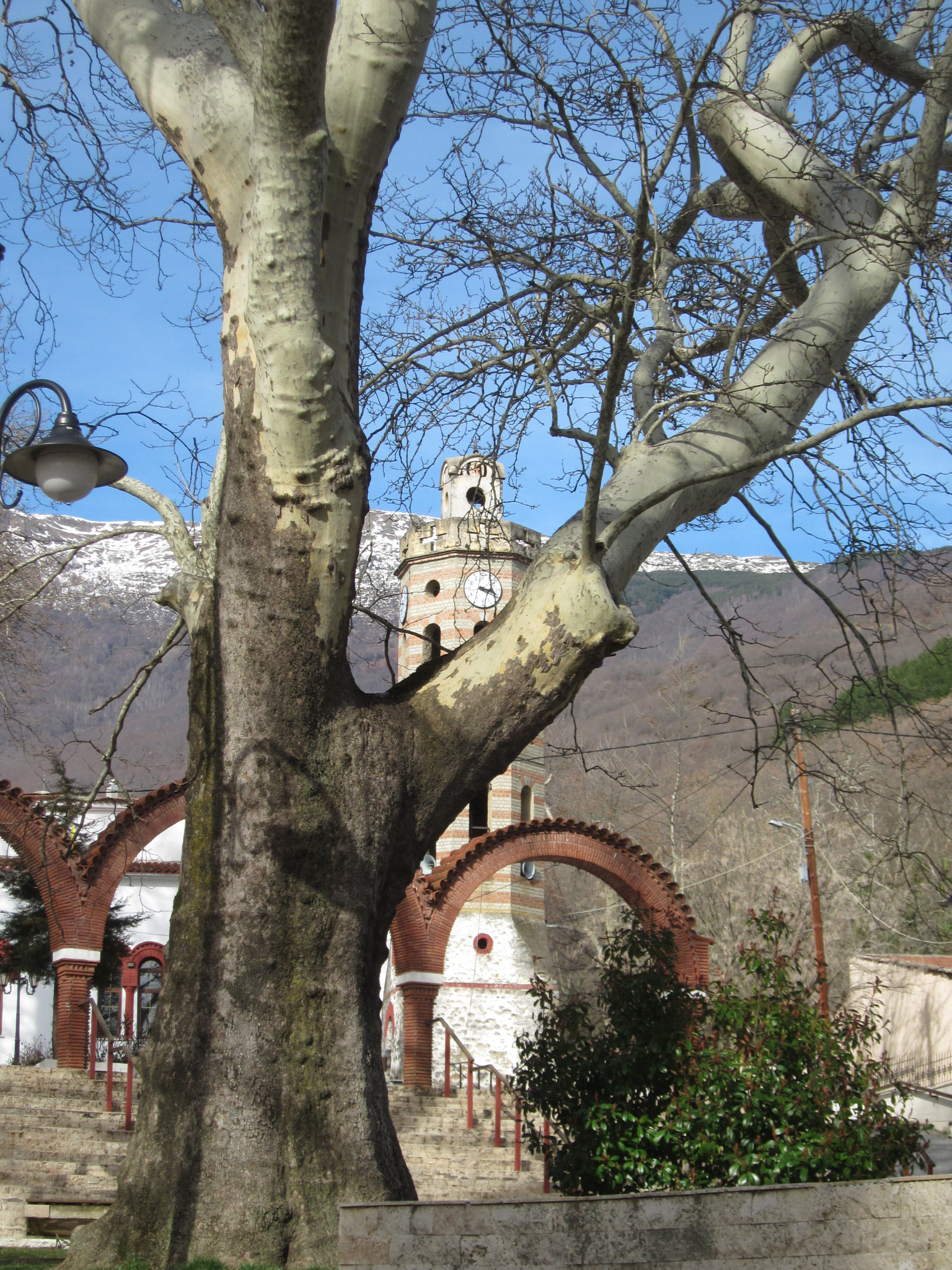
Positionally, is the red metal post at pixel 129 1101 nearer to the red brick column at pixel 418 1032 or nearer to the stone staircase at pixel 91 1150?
the stone staircase at pixel 91 1150

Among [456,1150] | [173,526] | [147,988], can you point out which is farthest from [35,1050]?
[173,526]

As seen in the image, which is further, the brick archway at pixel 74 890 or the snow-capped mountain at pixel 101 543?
the brick archway at pixel 74 890

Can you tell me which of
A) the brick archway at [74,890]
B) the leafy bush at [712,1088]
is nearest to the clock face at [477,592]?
the brick archway at [74,890]

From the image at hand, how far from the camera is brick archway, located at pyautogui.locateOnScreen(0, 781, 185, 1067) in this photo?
52.3ft

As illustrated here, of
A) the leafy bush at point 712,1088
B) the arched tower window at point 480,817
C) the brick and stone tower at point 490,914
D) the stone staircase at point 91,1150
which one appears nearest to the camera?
the leafy bush at point 712,1088

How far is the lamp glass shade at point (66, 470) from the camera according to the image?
5.63m

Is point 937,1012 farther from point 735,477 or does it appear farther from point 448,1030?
point 735,477

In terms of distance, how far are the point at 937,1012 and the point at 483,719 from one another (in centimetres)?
2215

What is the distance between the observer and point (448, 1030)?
741 inches

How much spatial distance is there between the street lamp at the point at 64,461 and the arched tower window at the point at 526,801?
25417 millimetres

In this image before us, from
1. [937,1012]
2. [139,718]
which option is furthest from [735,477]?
[139,718]

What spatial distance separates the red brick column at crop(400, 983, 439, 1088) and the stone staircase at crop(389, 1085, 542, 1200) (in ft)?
2.49

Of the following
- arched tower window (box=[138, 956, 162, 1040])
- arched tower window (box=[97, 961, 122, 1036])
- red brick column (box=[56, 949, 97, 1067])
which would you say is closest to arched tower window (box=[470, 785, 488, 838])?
arched tower window (box=[138, 956, 162, 1040])

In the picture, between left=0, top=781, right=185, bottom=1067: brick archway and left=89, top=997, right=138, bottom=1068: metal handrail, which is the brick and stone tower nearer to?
left=89, top=997, right=138, bottom=1068: metal handrail
